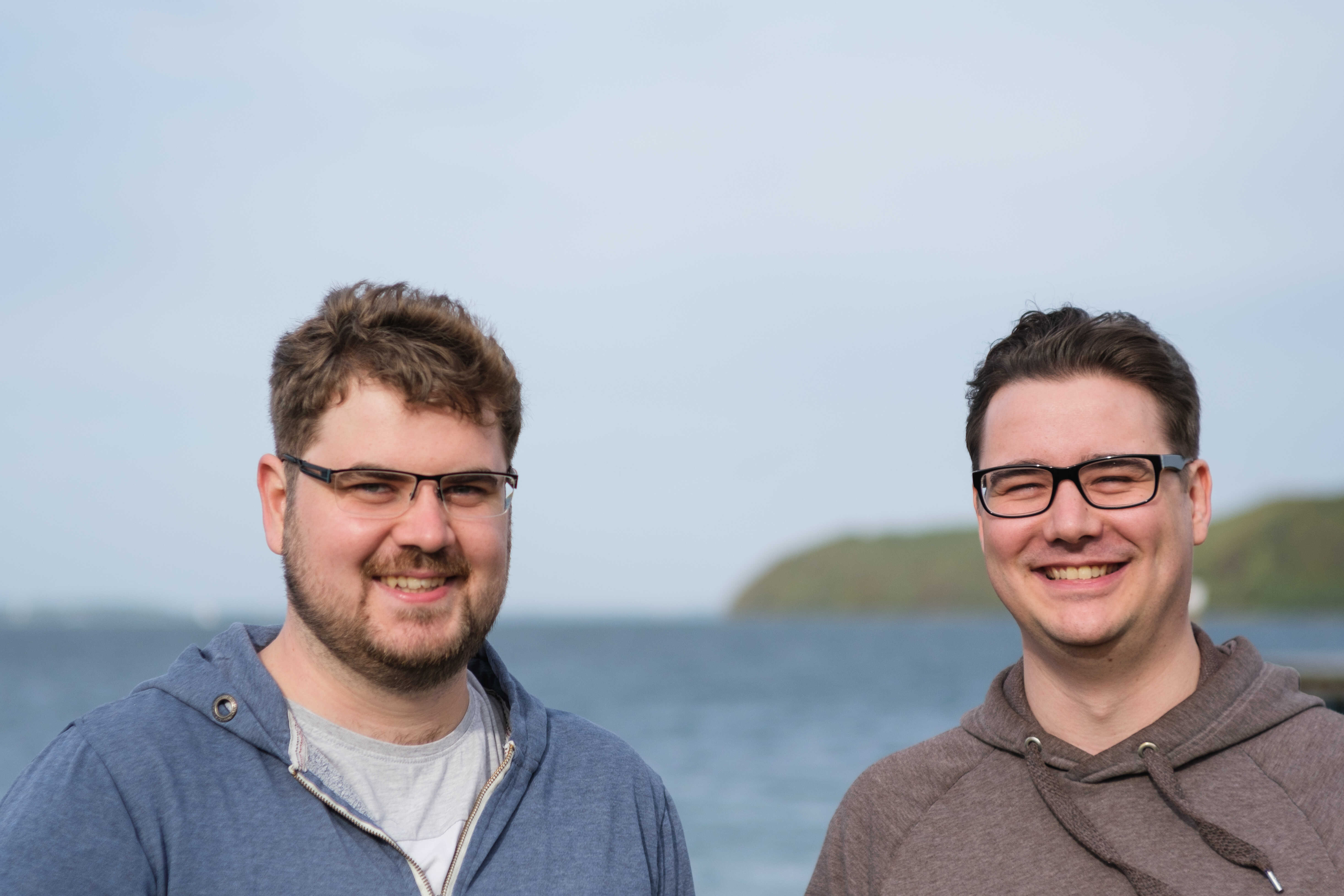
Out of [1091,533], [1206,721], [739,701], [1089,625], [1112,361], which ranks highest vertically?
[1112,361]

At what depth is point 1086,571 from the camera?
3076 mm

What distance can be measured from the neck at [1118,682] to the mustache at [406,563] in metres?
1.66

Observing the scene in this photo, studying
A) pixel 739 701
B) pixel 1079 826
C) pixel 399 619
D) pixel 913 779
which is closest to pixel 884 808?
pixel 913 779

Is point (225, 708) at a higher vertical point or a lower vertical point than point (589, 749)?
higher

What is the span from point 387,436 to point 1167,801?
233 centimetres

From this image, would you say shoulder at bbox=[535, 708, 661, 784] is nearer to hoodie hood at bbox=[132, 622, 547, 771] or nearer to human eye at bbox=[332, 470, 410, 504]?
hoodie hood at bbox=[132, 622, 547, 771]

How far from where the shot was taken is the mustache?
2.98 meters

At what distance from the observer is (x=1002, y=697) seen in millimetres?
3441

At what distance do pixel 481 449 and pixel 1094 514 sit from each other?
5.59ft

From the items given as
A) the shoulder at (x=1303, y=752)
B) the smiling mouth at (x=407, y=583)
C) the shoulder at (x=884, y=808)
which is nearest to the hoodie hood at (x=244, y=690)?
the smiling mouth at (x=407, y=583)

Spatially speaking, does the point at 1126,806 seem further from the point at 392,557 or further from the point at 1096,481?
the point at 392,557

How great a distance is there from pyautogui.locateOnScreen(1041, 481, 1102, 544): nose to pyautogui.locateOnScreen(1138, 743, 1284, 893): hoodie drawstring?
0.62 meters

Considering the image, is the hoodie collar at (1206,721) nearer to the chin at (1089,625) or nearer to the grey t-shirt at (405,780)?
the chin at (1089,625)

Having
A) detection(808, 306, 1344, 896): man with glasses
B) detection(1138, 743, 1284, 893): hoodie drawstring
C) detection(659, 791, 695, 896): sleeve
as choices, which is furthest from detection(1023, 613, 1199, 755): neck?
detection(659, 791, 695, 896): sleeve
